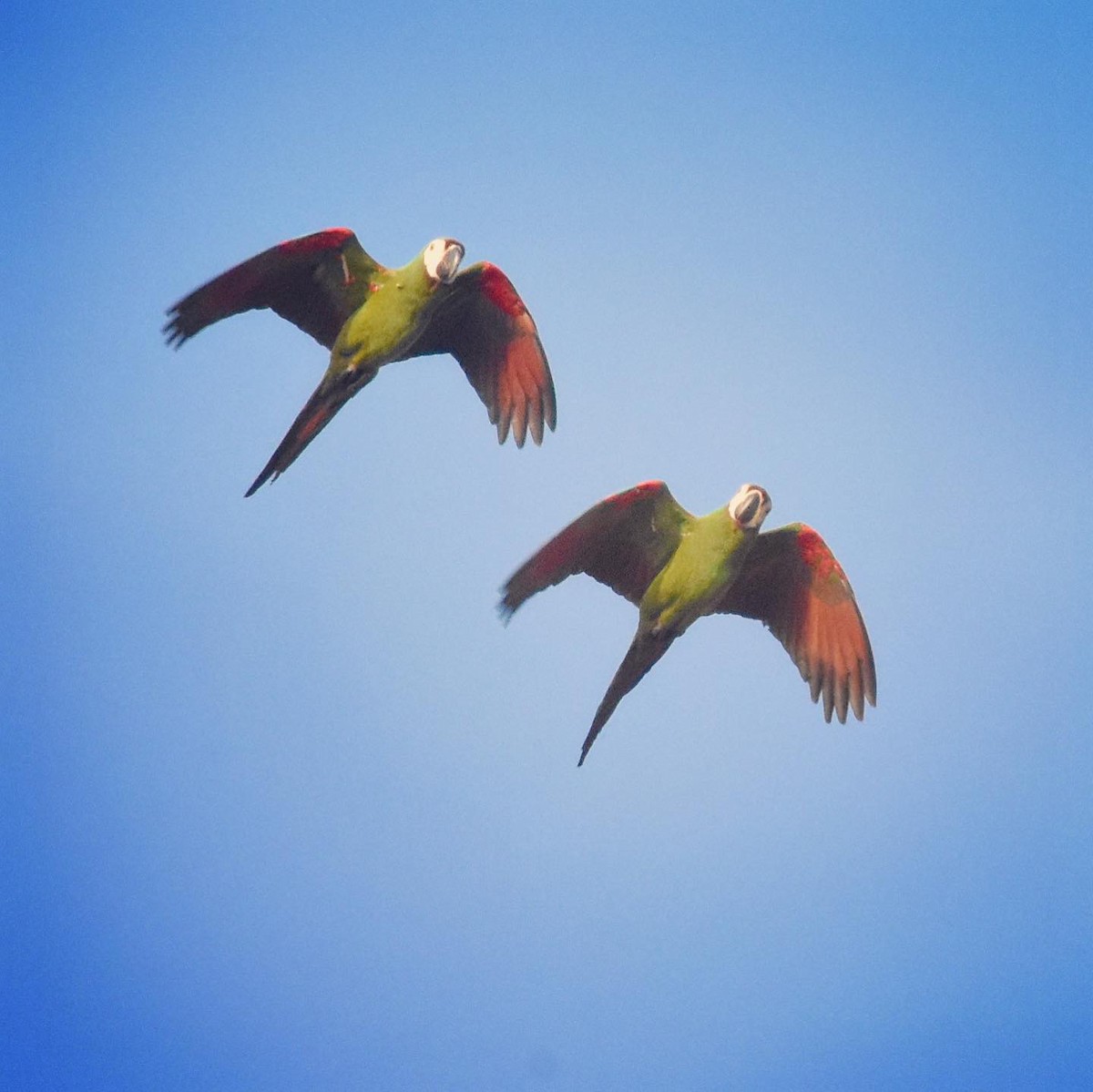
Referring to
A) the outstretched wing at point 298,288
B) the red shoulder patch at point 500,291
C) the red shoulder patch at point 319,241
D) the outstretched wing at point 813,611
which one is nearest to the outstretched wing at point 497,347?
the red shoulder patch at point 500,291

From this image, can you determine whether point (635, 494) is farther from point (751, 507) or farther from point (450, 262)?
point (450, 262)

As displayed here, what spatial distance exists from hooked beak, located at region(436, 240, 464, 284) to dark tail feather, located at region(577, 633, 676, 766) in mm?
3077

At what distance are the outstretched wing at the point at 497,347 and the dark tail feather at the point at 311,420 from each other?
867mm

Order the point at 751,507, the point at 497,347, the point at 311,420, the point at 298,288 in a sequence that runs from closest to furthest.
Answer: the point at 751,507
the point at 311,420
the point at 298,288
the point at 497,347

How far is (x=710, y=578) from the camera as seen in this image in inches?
378

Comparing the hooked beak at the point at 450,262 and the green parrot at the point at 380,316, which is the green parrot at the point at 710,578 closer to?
the green parrot at the point at 380,316

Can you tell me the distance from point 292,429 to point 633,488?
256 centimetres

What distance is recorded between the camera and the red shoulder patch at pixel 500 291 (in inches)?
412

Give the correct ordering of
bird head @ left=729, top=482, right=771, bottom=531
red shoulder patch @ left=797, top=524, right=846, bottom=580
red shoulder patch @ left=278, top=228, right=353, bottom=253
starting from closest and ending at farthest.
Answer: bird head @ left=729, top=482, right=771, bottom=531 → red shoulder patch @ left=797, top=524, right=846, bottom=580 → red shoulder patch @ left=278, top=228, right=353, bottom=253

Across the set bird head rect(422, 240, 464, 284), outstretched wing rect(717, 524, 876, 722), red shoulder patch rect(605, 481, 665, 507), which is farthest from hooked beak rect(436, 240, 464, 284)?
outstretched wing rect(717, 524, 876, 722)

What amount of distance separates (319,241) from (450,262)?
105 centimetres

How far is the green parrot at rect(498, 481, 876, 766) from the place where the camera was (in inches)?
377

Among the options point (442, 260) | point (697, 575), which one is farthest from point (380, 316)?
point (697, 575)

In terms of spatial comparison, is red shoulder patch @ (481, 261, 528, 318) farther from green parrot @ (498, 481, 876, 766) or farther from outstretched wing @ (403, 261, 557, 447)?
green parrot @ (498, 481, 876, 766)
